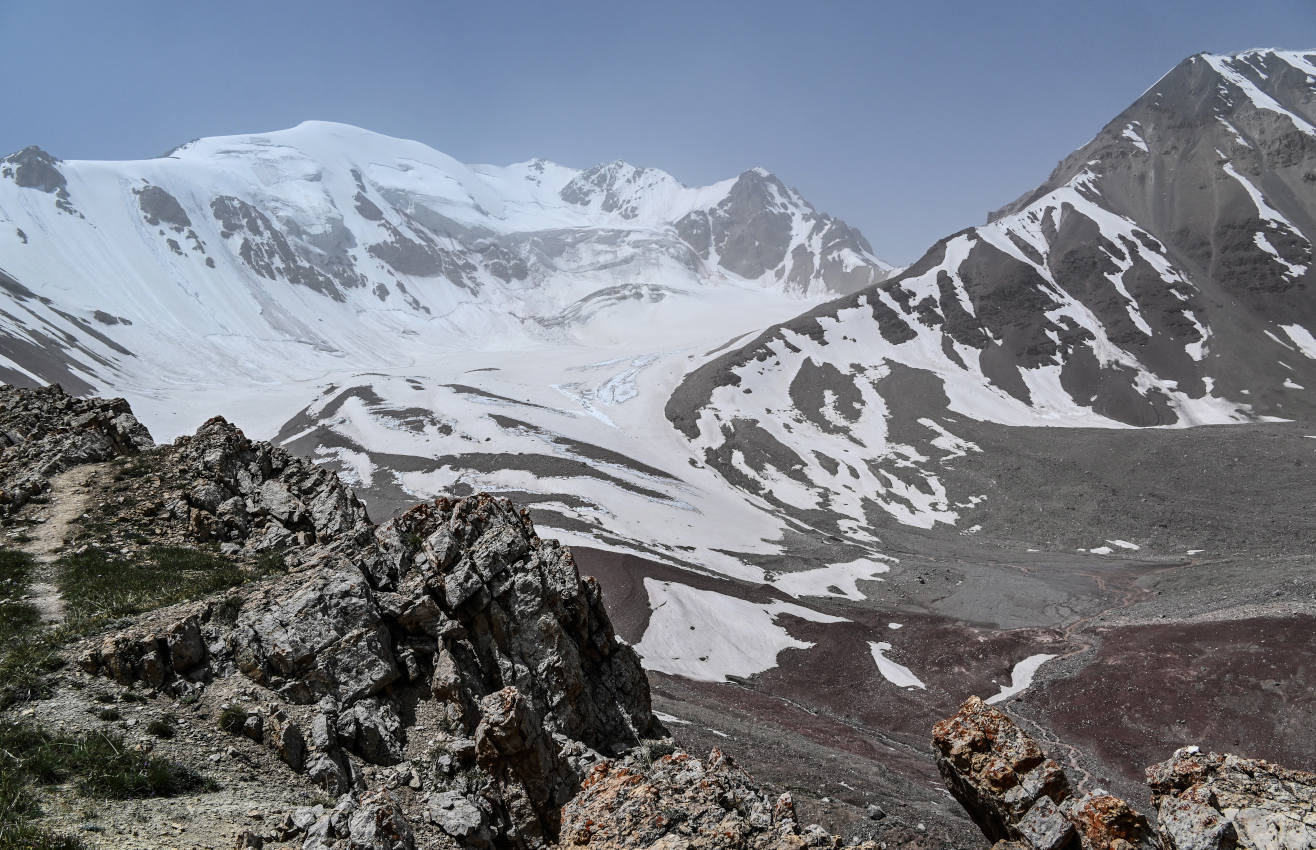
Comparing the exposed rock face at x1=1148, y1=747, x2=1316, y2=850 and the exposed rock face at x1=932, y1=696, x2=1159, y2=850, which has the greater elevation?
the exposed rock face at x1=1148, y1=747, x2=1316, y2=850

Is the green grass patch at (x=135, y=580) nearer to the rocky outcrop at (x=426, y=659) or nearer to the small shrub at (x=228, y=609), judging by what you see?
the rocky outcrop at (x=426, y=659)

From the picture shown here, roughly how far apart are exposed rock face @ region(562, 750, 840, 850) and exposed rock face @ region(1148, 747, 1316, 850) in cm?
396

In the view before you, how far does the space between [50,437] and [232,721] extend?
18.6 metres

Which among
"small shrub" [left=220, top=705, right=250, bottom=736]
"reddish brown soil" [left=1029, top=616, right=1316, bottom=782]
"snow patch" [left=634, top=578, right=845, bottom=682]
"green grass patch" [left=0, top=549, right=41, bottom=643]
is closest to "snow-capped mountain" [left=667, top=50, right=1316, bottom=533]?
"snow patch" [left=634, top=578, right=845, bottom=682]

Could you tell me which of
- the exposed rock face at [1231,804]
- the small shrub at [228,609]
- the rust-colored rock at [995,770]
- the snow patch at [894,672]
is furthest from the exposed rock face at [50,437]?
the snow patch at [894,672]

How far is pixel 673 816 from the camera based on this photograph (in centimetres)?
760

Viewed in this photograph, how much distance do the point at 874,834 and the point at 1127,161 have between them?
199 m

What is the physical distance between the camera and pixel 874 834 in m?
18.7

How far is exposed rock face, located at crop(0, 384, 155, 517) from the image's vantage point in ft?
68.9

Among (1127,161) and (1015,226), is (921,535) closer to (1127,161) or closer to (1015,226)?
(1015,226)

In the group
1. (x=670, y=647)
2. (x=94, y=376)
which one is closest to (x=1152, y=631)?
(x=670, y=647)

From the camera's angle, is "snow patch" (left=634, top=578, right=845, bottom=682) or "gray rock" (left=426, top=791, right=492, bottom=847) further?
"snow patch" (left=634, top=578, right=845, bottom=682)

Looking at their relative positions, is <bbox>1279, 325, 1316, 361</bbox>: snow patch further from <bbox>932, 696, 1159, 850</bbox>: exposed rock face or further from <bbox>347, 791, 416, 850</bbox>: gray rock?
<bbox>347, 791, 416, 850</bbox>: gray rock

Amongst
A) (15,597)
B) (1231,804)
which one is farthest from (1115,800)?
(15,597)
